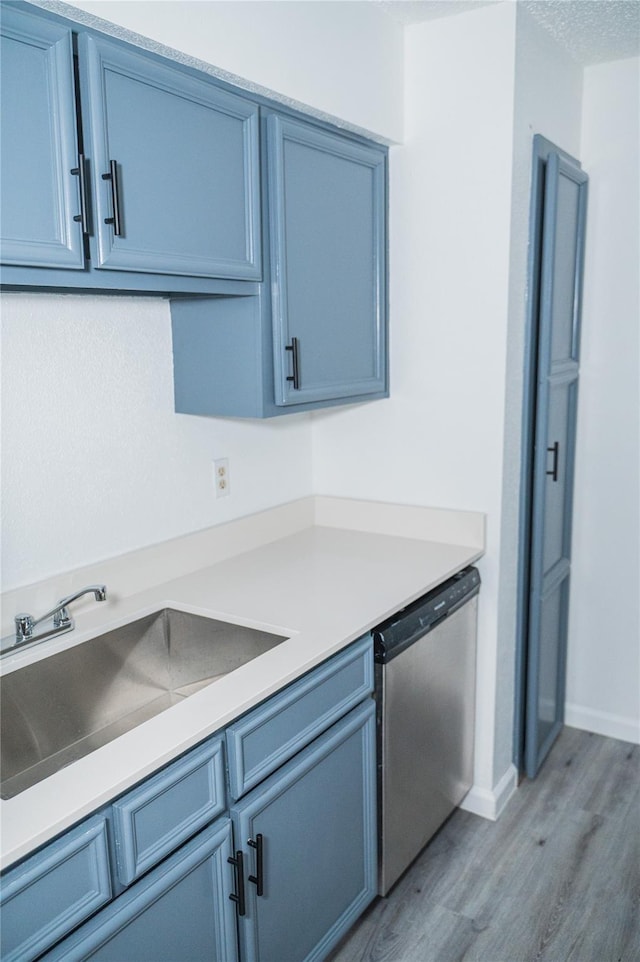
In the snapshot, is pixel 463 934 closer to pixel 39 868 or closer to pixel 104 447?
pixel 39 868

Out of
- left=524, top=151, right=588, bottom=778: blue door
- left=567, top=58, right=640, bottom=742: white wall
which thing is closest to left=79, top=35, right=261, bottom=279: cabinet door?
left=524, top=151, right=588, bottom=778: blue door

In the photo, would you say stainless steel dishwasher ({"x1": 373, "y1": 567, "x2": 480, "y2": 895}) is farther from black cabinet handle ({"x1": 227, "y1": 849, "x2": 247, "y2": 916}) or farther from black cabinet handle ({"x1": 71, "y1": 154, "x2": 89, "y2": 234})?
black cabinet handle ({"x1": 71, "y1": 154, "x2": 89, "y2": 234})

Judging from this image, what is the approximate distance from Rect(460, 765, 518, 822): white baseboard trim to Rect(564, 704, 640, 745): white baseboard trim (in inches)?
23.8

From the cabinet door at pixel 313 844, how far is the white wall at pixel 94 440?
732 mm

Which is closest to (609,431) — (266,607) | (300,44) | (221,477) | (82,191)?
(221,477)

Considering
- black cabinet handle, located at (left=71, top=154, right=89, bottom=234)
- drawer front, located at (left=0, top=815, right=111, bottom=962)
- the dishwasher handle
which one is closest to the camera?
drawer front, located at (left=0, top=815, right=111, bottom=962)

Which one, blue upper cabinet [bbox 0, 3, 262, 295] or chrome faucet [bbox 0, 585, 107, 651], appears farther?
chrome faucet [bbox 0, 585, 107, 651]

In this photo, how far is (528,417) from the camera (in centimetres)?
252

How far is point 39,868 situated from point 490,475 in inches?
66.4

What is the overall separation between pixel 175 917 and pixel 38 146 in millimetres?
1405

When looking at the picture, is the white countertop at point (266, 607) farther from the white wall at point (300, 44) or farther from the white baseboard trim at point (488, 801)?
the white wall at point (300, 44)

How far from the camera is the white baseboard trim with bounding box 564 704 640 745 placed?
3.00 metres

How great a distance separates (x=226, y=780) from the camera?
5.02 feet

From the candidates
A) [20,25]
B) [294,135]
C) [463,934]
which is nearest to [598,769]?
[463,934]
